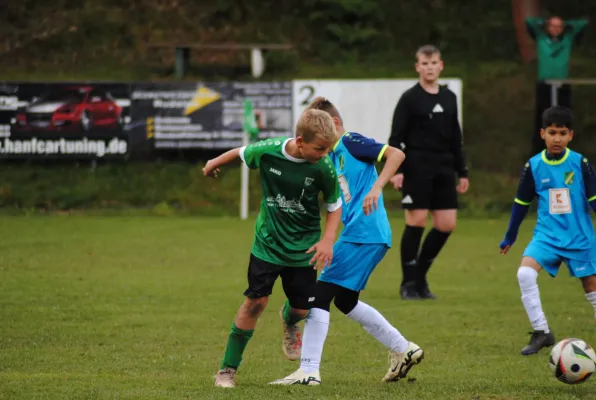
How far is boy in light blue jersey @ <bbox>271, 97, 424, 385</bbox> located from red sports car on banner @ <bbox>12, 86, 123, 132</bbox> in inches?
575

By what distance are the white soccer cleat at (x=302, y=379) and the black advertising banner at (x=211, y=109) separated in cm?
1485

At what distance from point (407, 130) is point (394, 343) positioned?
167 inches

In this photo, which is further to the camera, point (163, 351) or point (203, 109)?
point (203, 109)

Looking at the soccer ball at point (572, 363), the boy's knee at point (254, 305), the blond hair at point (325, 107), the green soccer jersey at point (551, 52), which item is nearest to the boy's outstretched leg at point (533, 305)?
the soccer ball at point (572, 363)

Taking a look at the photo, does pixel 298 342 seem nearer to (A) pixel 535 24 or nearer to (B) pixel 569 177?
(B) pixel 569 177

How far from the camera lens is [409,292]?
1081 cm

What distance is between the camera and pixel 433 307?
33.7 ft

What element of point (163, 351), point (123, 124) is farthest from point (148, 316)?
point (123, 124)

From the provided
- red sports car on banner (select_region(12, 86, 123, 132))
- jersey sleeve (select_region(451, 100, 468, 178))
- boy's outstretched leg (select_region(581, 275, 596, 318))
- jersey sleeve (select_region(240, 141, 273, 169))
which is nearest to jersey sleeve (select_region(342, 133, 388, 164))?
jersey sleeve (select_region(240, 141, 273, 169))

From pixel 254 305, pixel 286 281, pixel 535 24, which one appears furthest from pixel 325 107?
pixel 535 24

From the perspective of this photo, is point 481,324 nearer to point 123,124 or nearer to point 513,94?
point 123,124

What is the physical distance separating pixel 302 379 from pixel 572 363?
154cm

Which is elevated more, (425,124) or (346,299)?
(425,124)

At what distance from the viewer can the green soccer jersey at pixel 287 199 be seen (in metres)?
6.25
